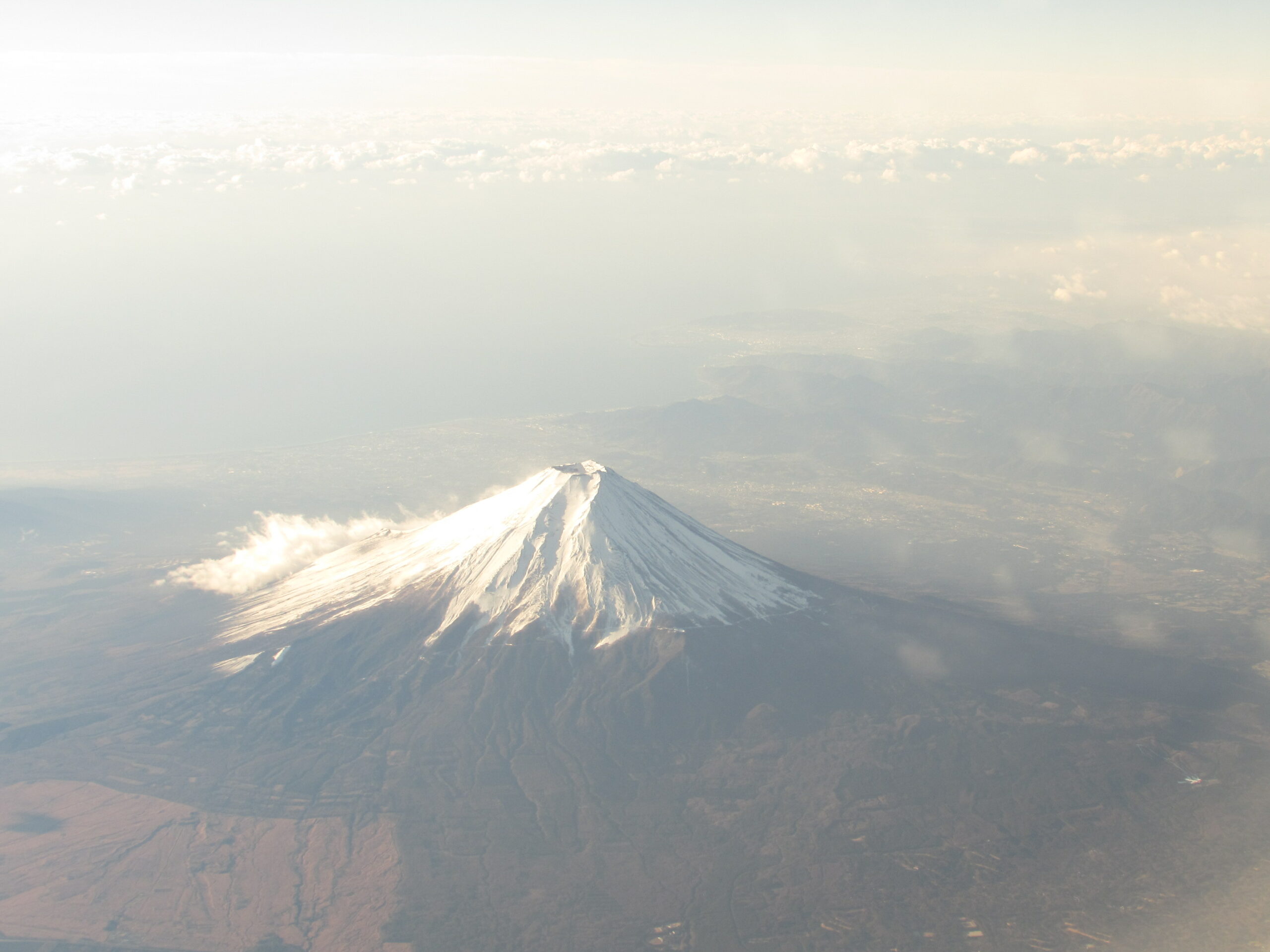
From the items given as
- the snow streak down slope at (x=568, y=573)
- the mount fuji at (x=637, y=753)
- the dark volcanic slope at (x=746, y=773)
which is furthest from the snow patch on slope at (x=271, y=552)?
the dark volcanic slope at (x=746, y=773)

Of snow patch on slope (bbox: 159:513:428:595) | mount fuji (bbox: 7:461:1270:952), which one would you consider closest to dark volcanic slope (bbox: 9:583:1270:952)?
mount fuji (bbox: 7:461:1270:952)

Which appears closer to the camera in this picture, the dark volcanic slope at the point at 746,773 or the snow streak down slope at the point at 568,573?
the dark volcanic slope at the point at 746,773

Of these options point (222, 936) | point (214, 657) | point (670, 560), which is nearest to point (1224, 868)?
point (670, 560)

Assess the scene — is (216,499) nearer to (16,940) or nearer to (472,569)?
(472,569)

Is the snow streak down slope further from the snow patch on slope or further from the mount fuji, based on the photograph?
the snow patch on slope

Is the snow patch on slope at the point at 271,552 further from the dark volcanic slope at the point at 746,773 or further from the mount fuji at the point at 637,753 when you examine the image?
the dark volcanic slope at the point at 746,773

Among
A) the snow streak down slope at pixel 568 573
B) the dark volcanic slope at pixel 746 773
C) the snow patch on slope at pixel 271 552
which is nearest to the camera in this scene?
the dark volcanic slope at pixel 746 773
